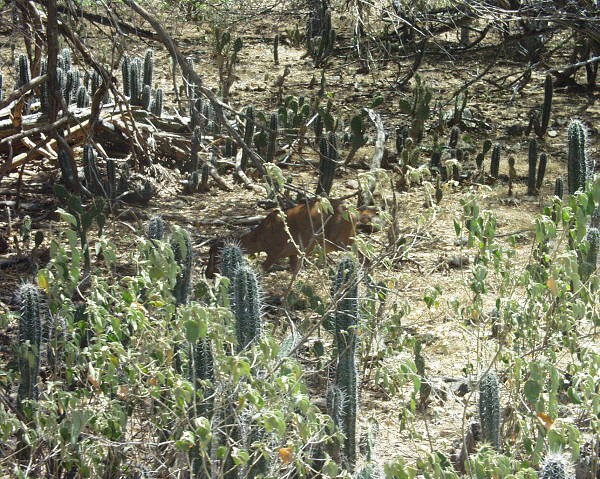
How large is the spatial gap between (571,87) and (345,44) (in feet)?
10.4

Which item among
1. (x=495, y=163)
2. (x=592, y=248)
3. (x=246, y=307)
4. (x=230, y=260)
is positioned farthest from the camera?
(x=495, y=163)

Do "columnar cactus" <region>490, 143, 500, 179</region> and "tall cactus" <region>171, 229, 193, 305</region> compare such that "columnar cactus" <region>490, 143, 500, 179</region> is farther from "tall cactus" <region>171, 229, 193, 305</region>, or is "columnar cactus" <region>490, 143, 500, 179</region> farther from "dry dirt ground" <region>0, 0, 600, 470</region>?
"tall cactus" <region>171, 229, 193, 305</region>

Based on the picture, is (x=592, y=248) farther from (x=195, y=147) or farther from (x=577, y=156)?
(x=195, y=147)

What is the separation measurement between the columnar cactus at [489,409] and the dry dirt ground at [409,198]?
9 centimetres

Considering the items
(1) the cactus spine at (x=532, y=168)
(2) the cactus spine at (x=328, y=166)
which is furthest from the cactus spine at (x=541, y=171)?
(2) the cactus spine at (x=328, y=166)

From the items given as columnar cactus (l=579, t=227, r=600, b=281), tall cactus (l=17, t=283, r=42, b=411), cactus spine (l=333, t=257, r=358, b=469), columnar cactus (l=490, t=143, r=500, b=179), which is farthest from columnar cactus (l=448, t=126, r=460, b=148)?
tall cactus (l=17, t=283, r=42, b=411)

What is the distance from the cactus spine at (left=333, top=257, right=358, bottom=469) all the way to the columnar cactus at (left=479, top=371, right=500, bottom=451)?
0.54 metres

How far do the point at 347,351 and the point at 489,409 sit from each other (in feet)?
2.13

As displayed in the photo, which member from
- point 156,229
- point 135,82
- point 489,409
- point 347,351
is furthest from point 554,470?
point 135,82

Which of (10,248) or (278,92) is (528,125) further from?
(10,248)

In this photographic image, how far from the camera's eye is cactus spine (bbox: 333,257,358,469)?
3.90 metres

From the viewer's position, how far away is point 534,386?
3.17m

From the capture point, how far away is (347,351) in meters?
4.05

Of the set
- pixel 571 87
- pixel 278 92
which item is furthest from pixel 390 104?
pixel 571 87
